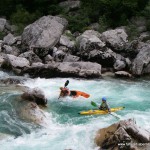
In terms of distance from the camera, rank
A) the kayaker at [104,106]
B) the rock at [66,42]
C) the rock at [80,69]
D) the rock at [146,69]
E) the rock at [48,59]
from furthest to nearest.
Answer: the rock at [66,42], the rock at [48,59], the rock at [146,69], the rock at [80,69], the kayaker at [104,106]

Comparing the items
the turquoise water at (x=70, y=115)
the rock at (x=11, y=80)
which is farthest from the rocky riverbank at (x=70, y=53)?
the rock at (x=11, y=80)

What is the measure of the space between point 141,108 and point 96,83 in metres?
4.40

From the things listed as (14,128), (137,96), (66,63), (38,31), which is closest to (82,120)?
(14,128)

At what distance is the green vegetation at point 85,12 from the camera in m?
28.3

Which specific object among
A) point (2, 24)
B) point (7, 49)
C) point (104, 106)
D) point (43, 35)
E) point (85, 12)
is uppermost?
point (85, 12)

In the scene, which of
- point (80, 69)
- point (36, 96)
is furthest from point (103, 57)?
point (36, 96)

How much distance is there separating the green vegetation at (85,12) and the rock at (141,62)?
5.08m

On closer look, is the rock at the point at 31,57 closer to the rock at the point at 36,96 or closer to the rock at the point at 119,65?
the rock at the point at 119,65

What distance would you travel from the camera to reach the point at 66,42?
2545 centimetres

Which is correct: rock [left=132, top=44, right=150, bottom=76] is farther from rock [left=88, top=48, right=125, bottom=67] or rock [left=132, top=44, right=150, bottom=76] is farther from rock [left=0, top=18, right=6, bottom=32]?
rock [left=0, top=18, right=6, bottom=32]

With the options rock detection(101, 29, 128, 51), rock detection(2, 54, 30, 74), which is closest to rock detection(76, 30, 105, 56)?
rock detection(101, 29, 128, 51)

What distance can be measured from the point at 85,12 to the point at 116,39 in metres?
5.62

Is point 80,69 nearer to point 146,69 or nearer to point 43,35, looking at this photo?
point 146,69

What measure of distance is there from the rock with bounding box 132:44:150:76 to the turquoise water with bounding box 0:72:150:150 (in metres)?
0.88
